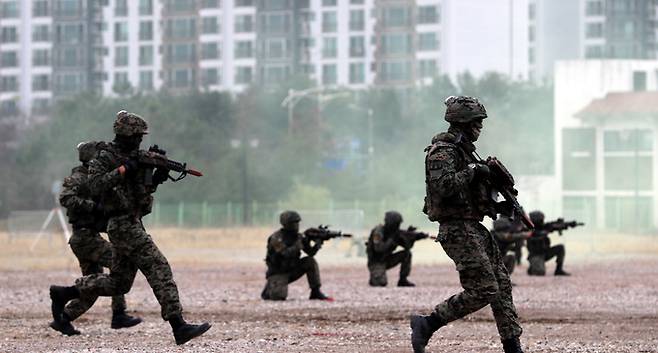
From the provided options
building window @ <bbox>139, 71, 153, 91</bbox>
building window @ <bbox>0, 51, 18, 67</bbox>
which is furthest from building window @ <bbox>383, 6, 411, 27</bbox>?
building window @ <bbox>0, 51, 18, 67</bbox>

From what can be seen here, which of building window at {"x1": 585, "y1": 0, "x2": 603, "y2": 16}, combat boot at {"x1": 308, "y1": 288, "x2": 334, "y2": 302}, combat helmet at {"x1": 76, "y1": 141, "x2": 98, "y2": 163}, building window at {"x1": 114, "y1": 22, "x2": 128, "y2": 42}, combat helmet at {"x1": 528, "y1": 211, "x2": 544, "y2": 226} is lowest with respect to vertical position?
combat boot at {"x1": 308, "y1": 288, "x2": 334, "y2": 302}

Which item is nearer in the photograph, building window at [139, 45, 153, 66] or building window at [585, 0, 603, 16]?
building window at [139, 45, 153, 66]

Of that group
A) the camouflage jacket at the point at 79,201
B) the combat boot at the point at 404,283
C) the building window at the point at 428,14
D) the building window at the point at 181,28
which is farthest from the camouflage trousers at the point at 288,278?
the building window at the point at 428,14

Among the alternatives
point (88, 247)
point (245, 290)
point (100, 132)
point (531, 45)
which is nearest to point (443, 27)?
point (531, 45)

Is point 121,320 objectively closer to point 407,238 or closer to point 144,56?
point 407,238

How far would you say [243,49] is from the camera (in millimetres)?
104625

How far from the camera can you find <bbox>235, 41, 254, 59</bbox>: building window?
104250 mm

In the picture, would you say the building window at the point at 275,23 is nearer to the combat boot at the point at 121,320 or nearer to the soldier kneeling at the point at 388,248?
the soldier kneeling at the point at 388,248

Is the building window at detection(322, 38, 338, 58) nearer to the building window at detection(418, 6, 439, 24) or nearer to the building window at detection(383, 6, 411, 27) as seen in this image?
the building window at detection(383, 6, 411, 27)

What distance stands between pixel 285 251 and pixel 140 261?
28.1 feet

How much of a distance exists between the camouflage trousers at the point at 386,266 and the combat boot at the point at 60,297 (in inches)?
434

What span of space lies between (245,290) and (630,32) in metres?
106

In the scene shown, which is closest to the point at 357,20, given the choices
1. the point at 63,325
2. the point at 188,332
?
the point at 63,325

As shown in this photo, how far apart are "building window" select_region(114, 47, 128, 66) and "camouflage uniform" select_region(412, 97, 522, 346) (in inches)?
3696
